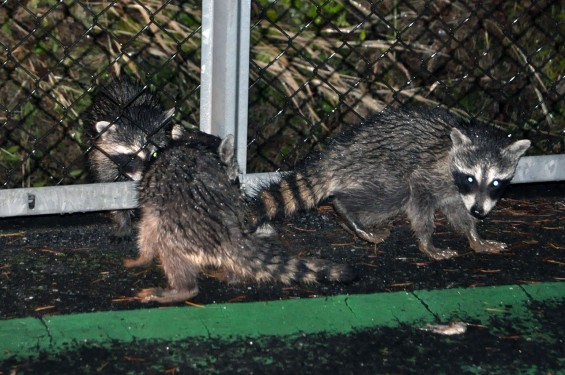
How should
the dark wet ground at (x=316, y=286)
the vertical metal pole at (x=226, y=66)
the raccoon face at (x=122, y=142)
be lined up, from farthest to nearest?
the raccoon face at (x=122, y=142) → the vertical metal pole at (x=226, y=66) → the dark wet ground at (x=316, y=286)

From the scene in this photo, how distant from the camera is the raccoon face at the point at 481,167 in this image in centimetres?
591

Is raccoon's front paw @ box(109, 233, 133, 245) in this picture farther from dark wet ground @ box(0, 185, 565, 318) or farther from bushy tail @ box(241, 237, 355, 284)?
bushy tail @ box(241, 237, 355, 284)

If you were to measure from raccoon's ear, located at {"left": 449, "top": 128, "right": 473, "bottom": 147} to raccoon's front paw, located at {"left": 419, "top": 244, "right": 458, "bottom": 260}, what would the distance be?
72 cm

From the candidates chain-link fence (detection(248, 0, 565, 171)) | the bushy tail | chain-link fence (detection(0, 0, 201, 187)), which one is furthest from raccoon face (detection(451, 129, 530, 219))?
chain-link fence (detection(0, 0, 201, 187))

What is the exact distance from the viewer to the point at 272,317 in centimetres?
462

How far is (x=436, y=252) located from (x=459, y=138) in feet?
2.66

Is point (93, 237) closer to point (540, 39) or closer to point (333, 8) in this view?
point (333, 8)

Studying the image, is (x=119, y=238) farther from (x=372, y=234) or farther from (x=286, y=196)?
(x=372, y=234)

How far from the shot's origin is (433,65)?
8.95 meters

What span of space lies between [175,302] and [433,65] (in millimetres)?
4816

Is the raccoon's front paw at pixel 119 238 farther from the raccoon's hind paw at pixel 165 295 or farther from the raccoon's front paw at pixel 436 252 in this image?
the raccoon's front paw at pixel 436 252

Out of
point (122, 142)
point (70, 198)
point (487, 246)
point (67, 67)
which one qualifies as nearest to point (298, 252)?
point (487, 246)

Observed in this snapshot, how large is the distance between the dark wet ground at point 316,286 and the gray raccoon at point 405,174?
147 mm

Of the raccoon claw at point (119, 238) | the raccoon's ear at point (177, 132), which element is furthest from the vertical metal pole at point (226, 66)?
the raccoon claw at point (119, 238)
